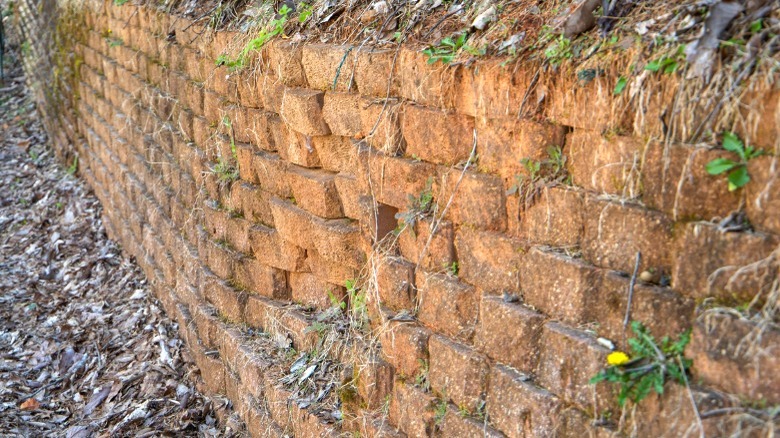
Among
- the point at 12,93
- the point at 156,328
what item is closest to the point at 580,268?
the point at 156,328

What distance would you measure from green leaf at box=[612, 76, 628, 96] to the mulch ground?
119 inches

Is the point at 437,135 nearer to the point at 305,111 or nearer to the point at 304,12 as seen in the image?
the point at 305,111

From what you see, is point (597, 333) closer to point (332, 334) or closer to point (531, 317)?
point (531, 317)

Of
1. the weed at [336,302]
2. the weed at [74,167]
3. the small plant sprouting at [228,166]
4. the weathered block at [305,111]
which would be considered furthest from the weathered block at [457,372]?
the weed at [74,167]

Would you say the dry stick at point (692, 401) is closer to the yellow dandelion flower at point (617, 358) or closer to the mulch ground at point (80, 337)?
the yellow dandelion flower at point (617, 358)

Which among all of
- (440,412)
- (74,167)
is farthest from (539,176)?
(74,167)

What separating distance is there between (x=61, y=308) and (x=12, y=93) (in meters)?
7.04

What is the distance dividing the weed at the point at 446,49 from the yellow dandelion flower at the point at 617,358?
1116 millimetres

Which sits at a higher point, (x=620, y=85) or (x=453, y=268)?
(x=620, y=85)

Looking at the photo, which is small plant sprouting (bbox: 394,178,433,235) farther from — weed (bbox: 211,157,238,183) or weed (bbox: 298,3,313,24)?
weed (bbox: 211,157,238,183)

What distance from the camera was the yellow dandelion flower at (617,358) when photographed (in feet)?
7.03

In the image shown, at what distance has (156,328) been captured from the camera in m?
5.80

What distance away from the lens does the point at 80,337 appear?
6.00m

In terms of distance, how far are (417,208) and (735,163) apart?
4.35 ft
